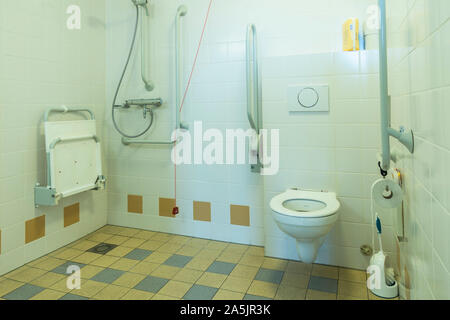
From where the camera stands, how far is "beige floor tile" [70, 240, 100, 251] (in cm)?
225

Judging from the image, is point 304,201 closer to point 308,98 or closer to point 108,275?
point 308,98

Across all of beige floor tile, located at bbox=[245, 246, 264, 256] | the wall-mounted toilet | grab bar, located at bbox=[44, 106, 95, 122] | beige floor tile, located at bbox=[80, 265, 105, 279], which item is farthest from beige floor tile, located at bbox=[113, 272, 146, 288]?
grab bar, located at bbox=[44, 106, 95, 122]

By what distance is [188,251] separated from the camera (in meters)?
2.20

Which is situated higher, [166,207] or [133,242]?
[166,207]

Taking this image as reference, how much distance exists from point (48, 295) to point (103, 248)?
61 cm

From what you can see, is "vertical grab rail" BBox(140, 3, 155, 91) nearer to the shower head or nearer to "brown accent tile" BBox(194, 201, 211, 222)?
the shower head

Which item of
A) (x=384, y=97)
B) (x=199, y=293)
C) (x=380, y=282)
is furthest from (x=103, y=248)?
(x=384, y=97)

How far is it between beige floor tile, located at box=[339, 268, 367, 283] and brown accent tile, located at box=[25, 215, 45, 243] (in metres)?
1.87

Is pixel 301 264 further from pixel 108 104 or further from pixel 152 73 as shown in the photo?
pixel 108 104

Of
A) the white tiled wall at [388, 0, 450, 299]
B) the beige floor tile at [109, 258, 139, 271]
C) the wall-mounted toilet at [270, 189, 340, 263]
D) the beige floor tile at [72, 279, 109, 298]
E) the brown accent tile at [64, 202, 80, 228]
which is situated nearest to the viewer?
the white tiled wall at [388, 0, 450, 299]

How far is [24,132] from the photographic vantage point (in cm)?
197

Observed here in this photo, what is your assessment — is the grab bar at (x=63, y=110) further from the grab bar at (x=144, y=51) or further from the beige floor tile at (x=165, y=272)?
the beige floor tile at (x=165, y=272)

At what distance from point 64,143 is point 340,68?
5.75 ft
